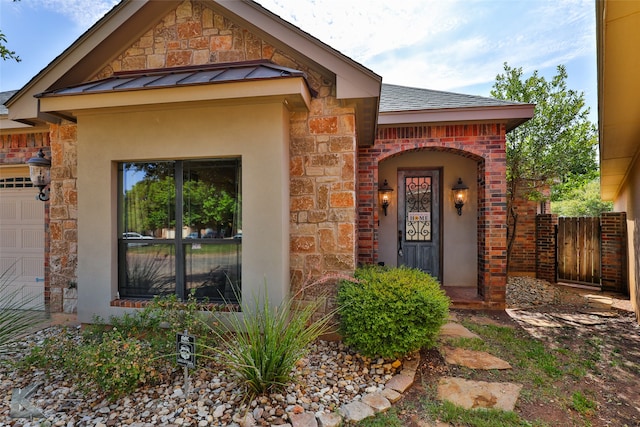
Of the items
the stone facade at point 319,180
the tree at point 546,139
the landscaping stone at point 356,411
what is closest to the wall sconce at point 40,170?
the stone facade at point 319,180

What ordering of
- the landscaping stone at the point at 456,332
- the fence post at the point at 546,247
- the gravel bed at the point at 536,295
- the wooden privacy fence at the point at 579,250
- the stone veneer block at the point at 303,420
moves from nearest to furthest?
the stone veneer block at the point at 303,420, the landscaping stone at the point at 456,332, the gravel bed at the point at 536,295, the wooden privacy fence at the point at 579,250, the fence post at the point at 546,247

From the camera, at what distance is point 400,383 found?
278 cm

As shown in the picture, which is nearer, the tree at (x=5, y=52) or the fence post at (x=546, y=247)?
the tree at (x=5, y=52)

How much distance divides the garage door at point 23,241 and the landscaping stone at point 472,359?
6605mm

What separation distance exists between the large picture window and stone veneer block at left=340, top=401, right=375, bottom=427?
1.88 meters

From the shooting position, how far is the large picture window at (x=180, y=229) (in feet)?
12.3

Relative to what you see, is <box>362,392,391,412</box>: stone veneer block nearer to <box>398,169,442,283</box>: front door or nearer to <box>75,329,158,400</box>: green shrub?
<box>75,329,158,400</box>: green shrub

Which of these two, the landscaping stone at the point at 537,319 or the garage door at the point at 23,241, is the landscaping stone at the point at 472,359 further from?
the garage door at the point at 23,241

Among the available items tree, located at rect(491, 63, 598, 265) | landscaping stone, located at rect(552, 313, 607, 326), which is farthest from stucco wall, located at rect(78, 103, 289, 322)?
tree, located at rect(491, 63, 598, 265)

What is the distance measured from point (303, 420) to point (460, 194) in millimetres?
5613

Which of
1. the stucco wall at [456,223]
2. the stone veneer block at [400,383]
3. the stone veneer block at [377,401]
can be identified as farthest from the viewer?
the stucco wall at [456,223]

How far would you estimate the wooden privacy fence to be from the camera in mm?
7215

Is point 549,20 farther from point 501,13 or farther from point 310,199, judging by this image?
point 310,199

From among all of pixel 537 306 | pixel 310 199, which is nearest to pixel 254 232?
pixel 310 199
